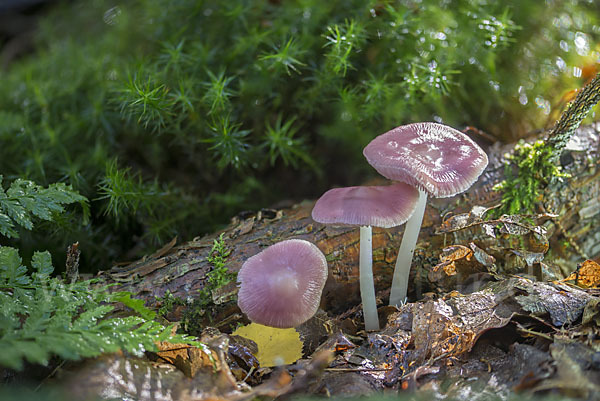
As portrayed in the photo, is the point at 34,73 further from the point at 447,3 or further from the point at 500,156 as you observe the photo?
the point at 500,156

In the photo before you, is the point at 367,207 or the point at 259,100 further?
the point at 259,100

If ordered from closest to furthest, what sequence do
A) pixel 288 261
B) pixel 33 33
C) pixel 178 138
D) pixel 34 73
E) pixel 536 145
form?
pixel 288 261
pixel 536 145
pixel 178 138
pixel 34 73
pixel 33 33

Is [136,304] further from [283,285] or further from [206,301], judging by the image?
[283,285]

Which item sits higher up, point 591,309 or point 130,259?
point 591,309

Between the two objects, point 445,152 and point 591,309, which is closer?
point 591,309

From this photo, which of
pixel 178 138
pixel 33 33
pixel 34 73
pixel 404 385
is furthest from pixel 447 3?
pixel 33 33

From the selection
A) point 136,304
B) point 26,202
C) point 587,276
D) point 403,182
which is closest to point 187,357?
point 136,304

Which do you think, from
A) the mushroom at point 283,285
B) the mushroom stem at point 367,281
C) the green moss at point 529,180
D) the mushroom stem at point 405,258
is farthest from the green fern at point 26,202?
the green moss at point 529,180

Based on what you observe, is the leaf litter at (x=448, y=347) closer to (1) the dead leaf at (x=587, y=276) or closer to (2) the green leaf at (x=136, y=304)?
(1) the dead leaf at (x=587, y=276)
